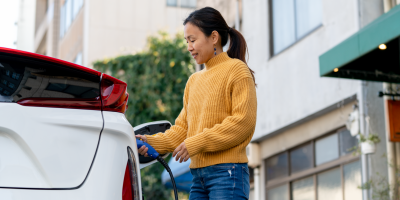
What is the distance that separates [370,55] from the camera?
727 cm

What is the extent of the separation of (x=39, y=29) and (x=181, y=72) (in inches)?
719

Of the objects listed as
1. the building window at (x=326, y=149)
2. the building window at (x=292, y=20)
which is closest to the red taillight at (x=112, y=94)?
the building window at (x=326, y=149)

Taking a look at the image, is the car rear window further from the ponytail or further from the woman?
the ponytail

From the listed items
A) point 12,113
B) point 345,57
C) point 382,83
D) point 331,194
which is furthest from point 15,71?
point 331,194

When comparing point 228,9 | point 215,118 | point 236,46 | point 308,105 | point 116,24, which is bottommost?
point 215,118

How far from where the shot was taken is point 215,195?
3.05 meters

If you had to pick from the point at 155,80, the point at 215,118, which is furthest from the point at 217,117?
the point at 155,80

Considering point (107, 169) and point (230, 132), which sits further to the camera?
point (230, 132)

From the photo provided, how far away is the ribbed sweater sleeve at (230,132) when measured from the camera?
3033 millimetres

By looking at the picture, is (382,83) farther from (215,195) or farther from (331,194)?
(215,195)

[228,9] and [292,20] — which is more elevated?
[228,9]

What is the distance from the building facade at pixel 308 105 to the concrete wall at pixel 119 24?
10.3m

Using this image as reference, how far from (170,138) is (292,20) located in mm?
7945

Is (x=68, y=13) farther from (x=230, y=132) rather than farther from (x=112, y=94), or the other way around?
(x=112, y=94)
